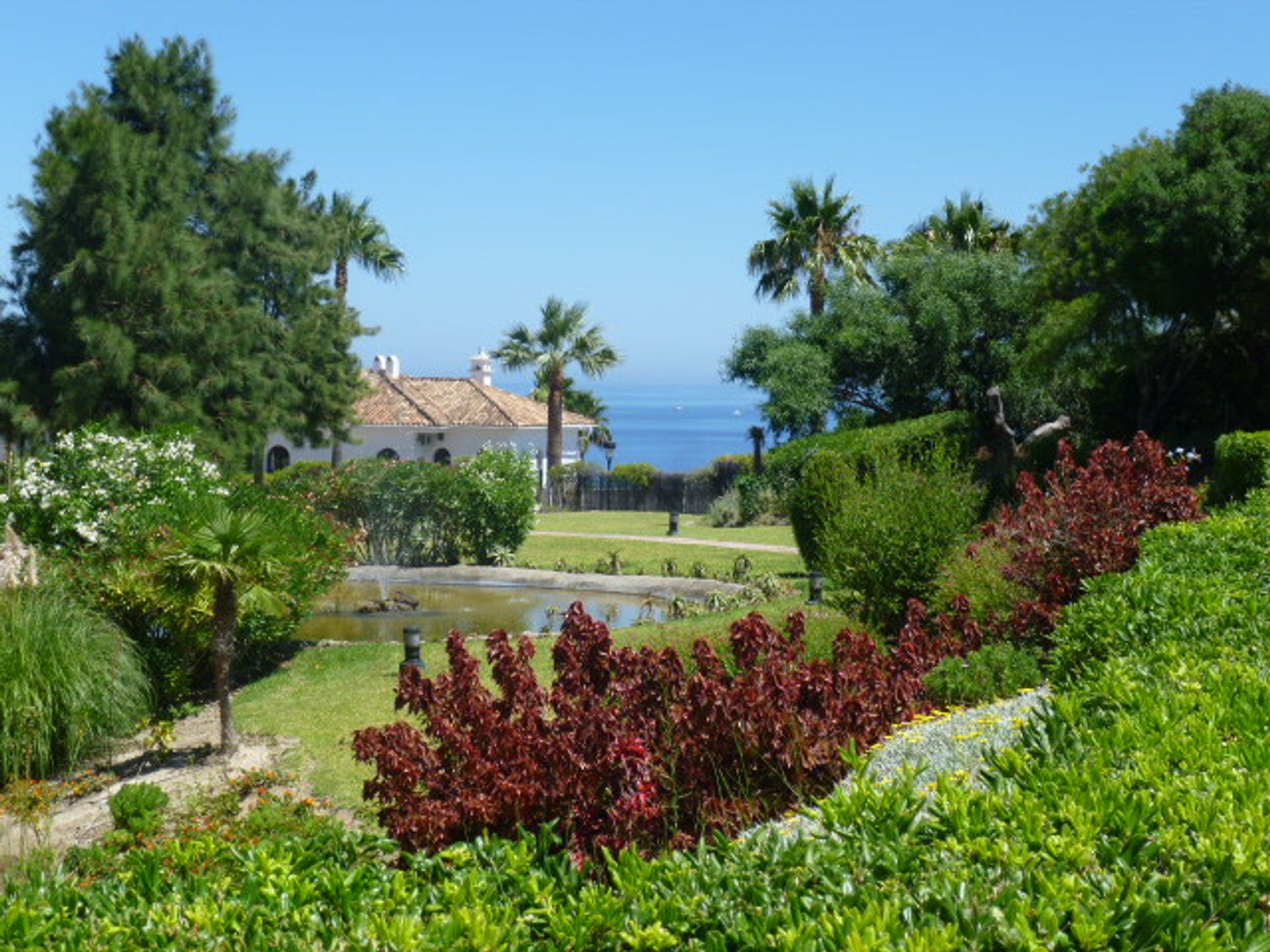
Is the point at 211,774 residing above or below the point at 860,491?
below

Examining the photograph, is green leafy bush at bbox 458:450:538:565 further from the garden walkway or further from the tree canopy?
the tree canopy

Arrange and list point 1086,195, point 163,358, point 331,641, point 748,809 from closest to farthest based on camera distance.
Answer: point 748,809 → point 331,641 → point 1086,195 → point 163,358

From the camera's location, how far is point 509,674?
6359mm

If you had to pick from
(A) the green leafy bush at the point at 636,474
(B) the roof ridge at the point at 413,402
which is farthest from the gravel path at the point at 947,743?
(B) the roof ridge at the point at 413,402

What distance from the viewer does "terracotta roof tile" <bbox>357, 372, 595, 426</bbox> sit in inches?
2000

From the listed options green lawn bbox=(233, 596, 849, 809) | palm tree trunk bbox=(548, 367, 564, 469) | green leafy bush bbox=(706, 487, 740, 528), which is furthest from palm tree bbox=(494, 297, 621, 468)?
green lawn bbox=(233, 596, 849, 809)

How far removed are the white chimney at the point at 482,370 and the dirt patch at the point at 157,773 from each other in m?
44.5

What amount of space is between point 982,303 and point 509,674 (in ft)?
92.4

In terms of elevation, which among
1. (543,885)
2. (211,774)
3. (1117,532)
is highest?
(1117,532)

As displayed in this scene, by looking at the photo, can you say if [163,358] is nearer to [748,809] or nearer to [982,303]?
[982,303]

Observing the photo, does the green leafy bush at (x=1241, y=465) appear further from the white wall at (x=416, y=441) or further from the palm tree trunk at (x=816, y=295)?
the white wall at (x=416, y=441)

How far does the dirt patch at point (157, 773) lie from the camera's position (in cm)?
847

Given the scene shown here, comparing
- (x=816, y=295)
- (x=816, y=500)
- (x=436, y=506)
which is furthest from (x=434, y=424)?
(x=816, y=500)

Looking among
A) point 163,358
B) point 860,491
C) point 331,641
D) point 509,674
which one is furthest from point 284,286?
point 509,674
